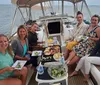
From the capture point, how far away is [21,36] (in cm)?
294

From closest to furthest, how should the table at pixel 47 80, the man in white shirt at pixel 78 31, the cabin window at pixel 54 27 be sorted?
the table at pixel 47 80
the man in white shirt at pixel 78 31
the cabin window at pixel 54 27

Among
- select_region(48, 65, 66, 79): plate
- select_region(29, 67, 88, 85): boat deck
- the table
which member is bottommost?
select_region(29, 67, 88, 85): boat deck

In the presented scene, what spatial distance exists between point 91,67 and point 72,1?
12.6ft

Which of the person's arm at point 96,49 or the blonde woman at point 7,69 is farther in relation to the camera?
the person's arm at point 96,49

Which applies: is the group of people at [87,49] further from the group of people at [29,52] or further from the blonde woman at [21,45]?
the blonde woman at [21,45]

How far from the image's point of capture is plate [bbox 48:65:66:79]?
7.22 feet

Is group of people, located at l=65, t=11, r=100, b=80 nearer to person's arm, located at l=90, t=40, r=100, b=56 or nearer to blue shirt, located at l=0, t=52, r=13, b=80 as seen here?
person's arm, located at l=90, t=40, r=100, b=56

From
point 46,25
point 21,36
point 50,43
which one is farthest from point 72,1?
point 21,36

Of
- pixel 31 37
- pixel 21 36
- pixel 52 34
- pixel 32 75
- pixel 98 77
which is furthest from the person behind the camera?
pixel 52 34

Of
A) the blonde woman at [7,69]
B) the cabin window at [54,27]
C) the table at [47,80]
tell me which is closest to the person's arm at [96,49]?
the table at [47,80]

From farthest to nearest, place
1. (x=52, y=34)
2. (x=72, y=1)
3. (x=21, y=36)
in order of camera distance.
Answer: (x=72, y=1) → (x=52, y=34) → (x=21, y=36)

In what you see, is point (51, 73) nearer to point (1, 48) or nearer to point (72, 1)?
point (1, 48)

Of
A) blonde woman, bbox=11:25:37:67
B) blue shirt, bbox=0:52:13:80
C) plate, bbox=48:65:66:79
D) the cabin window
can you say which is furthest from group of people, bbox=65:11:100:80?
the cabin window

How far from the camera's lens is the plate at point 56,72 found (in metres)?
2.20
